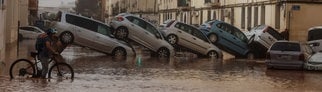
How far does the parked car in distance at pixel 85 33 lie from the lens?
29984 mm

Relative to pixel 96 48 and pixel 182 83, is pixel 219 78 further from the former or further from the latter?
pixel 96 48

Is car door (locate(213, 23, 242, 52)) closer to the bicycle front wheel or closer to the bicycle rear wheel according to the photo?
the bicycle front wheel

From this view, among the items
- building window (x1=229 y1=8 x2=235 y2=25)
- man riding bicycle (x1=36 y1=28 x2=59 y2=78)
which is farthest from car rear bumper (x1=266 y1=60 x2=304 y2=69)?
building window (x1=229 y1=8 x2=235 y2=25)

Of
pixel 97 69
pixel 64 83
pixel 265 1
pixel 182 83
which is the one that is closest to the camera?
pixel 64 83

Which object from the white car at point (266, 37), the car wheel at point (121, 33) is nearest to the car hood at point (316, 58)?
the white car at point (266, 37)

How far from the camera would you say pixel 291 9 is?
4012 cm

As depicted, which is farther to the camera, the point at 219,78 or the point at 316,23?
the point at 316,23

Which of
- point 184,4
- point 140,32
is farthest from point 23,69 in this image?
point 184,4

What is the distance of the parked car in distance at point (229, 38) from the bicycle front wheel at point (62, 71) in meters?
17.1

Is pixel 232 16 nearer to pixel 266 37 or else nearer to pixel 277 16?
pixel 277 16

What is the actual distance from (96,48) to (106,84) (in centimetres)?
1403

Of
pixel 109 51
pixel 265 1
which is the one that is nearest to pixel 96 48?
pixel 109 51

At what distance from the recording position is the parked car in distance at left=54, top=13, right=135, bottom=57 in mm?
29984

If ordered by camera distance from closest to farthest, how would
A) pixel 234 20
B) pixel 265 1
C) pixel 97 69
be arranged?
pixel 97 69 → pixel 265 1 → pixel 234 20
